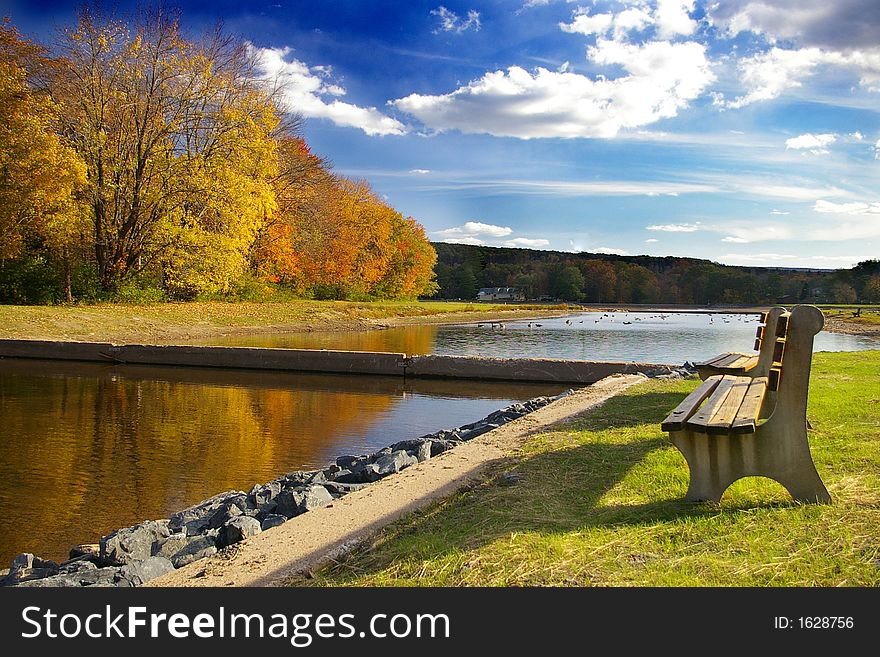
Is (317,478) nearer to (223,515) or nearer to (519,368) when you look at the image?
(223,515)

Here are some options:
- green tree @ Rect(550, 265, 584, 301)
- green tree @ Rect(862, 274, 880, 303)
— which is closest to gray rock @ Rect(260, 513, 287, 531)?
green tree @ Rect(862, 274, 880, 303)

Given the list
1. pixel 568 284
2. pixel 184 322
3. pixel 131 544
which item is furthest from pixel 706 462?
pixel 568 284

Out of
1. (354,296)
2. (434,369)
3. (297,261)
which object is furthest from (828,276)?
(434,369)

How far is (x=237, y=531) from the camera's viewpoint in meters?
4.81

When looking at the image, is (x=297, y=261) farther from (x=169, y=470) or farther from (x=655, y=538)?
(x=655, y=538)

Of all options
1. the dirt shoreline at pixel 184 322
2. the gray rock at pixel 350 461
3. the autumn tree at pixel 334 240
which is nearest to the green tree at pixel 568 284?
the autumn tree at pixel 334 240

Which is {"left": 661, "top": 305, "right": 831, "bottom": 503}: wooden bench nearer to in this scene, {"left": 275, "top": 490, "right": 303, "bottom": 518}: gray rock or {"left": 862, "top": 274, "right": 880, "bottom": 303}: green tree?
{"left": 275, "top": 490, "right": 303, "bottom": 518}: gray rock

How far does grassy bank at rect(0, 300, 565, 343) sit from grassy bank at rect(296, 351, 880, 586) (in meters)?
20.6

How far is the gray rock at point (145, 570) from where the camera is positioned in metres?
4.09

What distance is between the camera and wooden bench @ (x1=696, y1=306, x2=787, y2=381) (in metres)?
6.57

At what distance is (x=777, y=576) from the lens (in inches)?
132

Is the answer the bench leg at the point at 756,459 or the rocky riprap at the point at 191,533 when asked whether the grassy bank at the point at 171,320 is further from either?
the bench leg at the point at 756,459

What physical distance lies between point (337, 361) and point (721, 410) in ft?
44.7
